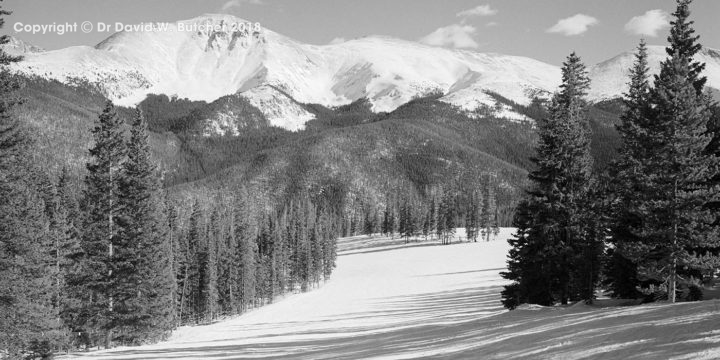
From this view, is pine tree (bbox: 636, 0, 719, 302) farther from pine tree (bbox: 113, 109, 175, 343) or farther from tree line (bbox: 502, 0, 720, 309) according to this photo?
pine tree (bbox: 113, 109, 175, 343)

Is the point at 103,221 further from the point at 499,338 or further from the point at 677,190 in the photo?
the point at 677,190

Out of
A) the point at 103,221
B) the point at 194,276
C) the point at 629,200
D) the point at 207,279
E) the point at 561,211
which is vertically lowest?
the point at 194,276

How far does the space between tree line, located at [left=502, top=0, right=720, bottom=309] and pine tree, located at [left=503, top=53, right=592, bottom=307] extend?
0.06m

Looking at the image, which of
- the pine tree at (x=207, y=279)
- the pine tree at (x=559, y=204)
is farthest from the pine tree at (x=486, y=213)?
the pine tree at (x=559, y=204)

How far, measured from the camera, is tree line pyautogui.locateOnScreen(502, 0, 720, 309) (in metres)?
22.3

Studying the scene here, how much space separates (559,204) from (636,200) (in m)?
3.88

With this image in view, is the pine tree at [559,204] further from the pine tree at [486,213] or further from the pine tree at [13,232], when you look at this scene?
the pine tree at [486,213]

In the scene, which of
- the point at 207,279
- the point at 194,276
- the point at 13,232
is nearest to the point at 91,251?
the point at 13,232

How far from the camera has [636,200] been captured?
2466 centimetres

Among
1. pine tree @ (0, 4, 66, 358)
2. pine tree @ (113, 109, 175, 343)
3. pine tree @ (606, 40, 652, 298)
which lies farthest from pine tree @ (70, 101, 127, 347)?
pine tree @ (606, 40, 652, 298)

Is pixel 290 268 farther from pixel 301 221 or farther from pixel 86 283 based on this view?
pixel 86 283

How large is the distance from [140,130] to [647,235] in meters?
27.9

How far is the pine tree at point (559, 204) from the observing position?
90.8 feet

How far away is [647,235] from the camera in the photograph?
2273cm
